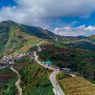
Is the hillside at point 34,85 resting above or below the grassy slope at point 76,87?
below

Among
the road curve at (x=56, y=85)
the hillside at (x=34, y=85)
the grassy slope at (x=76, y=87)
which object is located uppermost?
the grassy slope at (x=76, y=87)

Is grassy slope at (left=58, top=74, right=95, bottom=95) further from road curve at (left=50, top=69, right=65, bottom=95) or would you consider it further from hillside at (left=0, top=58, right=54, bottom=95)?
hillside at (left=0, top=58, right=54, bottom=95)

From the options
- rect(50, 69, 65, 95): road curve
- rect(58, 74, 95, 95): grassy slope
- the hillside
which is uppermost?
rect(58, 74, 95, 95): grassy slope

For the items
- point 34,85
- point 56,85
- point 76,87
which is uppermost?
point 76,87

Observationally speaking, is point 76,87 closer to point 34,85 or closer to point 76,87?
point 76,87

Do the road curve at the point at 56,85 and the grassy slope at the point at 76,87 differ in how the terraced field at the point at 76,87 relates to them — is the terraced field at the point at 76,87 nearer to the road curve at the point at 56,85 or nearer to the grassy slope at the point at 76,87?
the grassy slope at the point at 76,87

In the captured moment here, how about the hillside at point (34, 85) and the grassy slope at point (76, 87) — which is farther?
the hillside at point (34, 85)

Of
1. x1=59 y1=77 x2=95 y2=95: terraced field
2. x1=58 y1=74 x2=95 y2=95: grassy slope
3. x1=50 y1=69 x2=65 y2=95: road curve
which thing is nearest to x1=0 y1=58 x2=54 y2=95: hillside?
x1=50 y1=69 x2=65 y2=95: road curve

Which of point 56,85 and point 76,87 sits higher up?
point 76,87

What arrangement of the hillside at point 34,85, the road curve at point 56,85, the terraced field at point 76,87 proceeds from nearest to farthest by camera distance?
1. the terraced field at point 76,87
2. the road curve at point 56,85
3. the hillside at point 34,85

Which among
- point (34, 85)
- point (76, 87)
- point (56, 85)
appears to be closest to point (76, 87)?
point (76, 87)

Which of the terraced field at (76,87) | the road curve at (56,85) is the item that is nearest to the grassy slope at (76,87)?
the terraced field at (76,87)

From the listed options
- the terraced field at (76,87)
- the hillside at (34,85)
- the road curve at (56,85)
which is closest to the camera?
the terraced field at (76,87)
